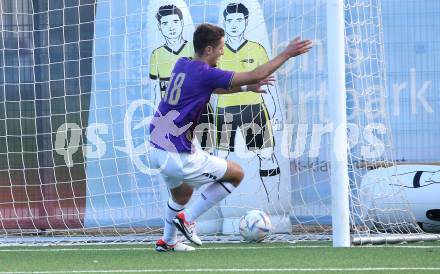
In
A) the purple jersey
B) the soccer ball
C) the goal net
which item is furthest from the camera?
the goal net

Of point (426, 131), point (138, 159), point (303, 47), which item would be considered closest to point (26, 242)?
point (138, 159)

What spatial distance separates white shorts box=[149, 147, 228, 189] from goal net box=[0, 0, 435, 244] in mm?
1628

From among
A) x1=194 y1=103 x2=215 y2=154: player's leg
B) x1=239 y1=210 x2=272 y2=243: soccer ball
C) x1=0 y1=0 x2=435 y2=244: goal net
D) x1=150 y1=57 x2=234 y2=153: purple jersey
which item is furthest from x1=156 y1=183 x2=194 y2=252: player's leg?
x1=194 y1=103 x2=215 y2=154: player's leg

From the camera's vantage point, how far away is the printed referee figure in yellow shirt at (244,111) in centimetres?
875

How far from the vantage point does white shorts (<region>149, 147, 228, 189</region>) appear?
258 inches

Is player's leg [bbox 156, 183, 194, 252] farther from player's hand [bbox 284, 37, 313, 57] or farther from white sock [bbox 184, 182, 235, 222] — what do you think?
player's hand [bbox 284, 37, 313, 57]

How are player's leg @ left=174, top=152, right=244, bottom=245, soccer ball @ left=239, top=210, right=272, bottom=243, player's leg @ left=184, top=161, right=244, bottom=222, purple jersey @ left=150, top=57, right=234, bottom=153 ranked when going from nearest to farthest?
purple jersey @ left=150, top=57, right=234, bottom=153
player's leg @ left=174, top=152, right=244, bottom=245
player's leg @ left=184, top=161, right=244, bottom=222
soccer ball @ left=239, top=210, right=272, bottom=243

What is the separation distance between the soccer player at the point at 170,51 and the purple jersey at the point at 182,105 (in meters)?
2.26

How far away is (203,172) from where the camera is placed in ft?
21.7

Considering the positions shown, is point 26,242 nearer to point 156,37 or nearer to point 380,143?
point 156,37

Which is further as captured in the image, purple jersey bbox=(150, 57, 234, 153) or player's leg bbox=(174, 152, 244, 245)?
player's leg bbox=(174, 152, 244, 245)

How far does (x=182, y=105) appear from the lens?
654cm

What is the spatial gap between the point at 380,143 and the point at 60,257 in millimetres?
3160

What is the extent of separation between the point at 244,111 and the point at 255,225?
167cm
